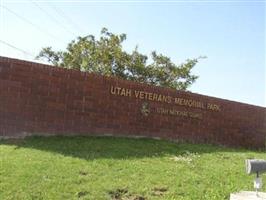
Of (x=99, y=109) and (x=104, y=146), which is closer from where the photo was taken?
(x=104, y=146)

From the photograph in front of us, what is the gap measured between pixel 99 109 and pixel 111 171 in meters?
4.37

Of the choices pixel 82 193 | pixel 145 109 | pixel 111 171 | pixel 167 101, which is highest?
pixel 167 101

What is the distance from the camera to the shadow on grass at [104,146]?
37.1 feet

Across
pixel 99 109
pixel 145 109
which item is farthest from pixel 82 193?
pixel 145 109

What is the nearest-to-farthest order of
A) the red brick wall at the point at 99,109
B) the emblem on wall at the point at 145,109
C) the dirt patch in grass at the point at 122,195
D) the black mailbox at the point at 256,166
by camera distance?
the black mailbox at the point at 256,166 < the dirt patch in grass at the point at 122,195 < the red brick wall at the point at 99,109 < the emblem on wall at the point at 145,109

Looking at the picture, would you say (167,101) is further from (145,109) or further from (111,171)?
(111,171)

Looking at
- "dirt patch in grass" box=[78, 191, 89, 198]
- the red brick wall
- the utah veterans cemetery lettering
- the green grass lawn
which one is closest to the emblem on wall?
the red brick wall

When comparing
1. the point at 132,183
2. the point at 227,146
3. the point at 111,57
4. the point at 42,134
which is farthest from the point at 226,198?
the point at 111,57

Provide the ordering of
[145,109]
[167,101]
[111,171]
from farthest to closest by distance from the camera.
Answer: [167,101] → [145,109] → [111,171]

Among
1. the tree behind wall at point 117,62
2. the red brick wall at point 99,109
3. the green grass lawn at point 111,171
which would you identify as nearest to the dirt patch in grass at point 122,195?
the green grass lawn at point 111,171

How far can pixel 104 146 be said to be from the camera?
1219 centimetres

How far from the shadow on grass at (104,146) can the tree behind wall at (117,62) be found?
9.11 metres

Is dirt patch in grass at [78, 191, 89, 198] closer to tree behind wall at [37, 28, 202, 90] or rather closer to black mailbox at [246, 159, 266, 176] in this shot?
black mailbox at [246, 159, 266, 176]

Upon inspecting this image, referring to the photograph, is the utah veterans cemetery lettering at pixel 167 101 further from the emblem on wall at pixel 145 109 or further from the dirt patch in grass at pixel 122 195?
the dirt patch in grass at pixel 122 195
